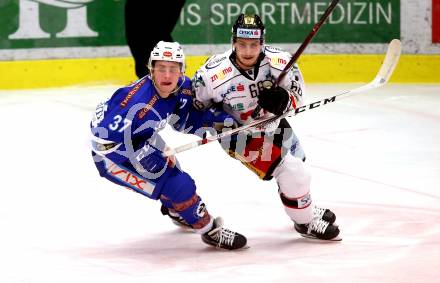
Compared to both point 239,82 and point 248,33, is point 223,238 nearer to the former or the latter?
point 239,82

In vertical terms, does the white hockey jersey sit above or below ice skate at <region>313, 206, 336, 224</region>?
above

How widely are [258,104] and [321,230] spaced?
56 centimetres

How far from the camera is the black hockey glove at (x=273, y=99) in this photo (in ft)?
11.9

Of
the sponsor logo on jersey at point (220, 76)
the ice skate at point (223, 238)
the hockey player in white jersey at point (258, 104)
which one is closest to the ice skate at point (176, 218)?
the ice skate at point (223, 238)

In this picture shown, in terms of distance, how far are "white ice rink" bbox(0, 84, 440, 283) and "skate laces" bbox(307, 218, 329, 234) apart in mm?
53

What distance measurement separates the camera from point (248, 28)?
12.1ft

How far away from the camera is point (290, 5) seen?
852 cm

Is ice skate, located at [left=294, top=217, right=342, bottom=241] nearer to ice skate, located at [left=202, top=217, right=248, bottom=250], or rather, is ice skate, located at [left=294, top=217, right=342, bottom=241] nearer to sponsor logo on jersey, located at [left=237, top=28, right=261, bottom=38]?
ice skate, located at [left=202, top=217, right=248, bottom=250]

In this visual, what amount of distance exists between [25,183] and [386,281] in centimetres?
241

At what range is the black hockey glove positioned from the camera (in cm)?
362

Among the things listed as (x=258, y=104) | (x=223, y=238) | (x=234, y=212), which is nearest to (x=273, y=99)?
(x=258, y=104)

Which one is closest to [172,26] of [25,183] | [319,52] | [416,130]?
[319,52]

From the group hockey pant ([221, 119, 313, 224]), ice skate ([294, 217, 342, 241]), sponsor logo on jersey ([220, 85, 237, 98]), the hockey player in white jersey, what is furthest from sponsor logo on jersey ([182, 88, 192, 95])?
ice skate ([294, 217, 342, 241])

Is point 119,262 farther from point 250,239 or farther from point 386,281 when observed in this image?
point 386,281
